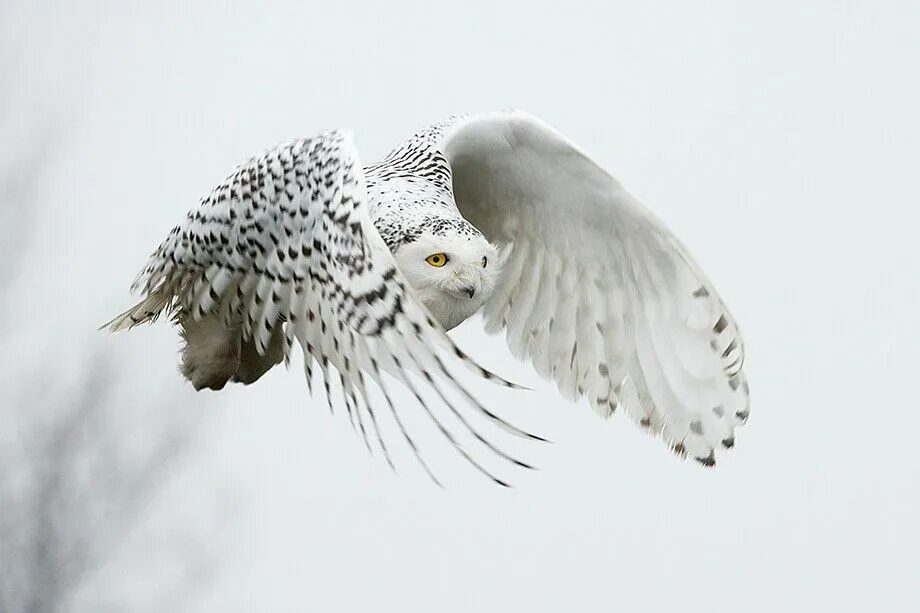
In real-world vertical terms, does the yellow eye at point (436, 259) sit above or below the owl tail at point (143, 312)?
above

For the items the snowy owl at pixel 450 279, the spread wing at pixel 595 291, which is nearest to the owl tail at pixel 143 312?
the snowy owl at pixel 450 279

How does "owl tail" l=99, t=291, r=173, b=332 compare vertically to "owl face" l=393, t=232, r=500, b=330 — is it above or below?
below

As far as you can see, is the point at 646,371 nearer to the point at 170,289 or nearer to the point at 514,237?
the point at 514,237

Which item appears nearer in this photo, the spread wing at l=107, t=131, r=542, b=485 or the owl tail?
the spread wing at l=107, t=131, r=542, b=485

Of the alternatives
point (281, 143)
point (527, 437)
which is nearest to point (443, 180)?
point (281, 143)

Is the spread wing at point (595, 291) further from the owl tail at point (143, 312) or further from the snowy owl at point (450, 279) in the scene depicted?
the owl tail at point (143, 312)

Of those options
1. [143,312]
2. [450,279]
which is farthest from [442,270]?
[143,312]

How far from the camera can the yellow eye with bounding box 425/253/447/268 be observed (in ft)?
17.2

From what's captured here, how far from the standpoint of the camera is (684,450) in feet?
20.5

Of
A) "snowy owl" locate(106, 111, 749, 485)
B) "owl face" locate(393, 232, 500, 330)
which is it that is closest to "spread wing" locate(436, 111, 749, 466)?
"snowy owl" locate(106, 111, 749, 485)

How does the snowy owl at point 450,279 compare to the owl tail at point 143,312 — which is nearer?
the snowy owl at point 450,279

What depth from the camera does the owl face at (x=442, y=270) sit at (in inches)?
206

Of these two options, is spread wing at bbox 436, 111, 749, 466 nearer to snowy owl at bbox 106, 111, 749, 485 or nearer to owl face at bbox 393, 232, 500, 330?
snowy owl at bbox 106, 111, 749, 485

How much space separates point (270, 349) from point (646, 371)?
1.11 metres
